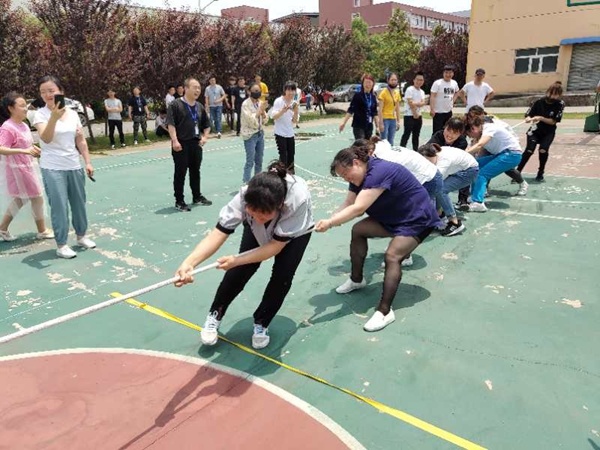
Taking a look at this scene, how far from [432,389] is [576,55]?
1089 inches

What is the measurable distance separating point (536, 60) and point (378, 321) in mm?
27290

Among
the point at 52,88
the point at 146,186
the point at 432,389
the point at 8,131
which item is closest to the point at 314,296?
the point at 432,389

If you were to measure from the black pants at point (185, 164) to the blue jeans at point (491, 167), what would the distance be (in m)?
3.85

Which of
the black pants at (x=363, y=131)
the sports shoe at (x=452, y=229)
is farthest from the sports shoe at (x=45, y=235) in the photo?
the black pants at (x=363, y=131)

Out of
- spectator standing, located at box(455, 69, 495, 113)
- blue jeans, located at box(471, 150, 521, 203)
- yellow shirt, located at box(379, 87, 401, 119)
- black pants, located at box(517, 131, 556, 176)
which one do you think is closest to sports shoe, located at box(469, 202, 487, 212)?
blue jeans, located at box(471, 150, 521, 203)

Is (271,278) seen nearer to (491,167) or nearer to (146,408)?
(146,408)

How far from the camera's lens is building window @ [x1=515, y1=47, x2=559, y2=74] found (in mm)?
25422

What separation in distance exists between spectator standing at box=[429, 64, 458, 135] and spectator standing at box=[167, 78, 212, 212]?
4539mm

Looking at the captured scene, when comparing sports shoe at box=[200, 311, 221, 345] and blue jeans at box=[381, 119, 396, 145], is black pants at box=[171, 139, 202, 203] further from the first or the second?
blue jeans at box=[381, 119, 396, 145]

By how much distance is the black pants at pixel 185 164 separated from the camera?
21.8ft

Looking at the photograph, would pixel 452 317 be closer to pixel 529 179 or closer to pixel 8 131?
pixel 8 131

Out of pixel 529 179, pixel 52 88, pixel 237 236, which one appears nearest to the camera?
pixel 52 88

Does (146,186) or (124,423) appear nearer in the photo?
(124,423)

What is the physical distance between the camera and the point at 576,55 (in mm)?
24844
